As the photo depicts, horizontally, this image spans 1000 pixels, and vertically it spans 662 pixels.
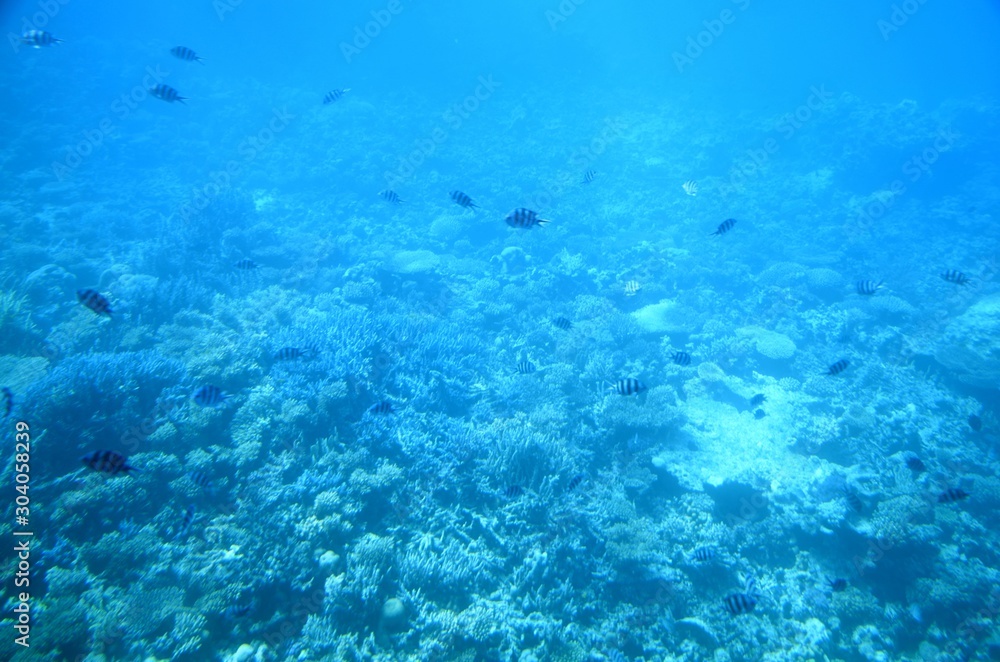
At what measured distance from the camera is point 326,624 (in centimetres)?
480

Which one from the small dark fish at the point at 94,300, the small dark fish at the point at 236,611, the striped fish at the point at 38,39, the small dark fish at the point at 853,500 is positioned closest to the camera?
the small dark fish at the point at 94,300

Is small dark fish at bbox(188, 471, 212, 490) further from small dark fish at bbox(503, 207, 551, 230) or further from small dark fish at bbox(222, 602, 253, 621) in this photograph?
small dark fish at bbox(503, 207, 551, 230)

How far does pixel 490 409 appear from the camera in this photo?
839cm

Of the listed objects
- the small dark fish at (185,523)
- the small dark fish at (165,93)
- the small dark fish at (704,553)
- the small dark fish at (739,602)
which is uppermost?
the small dark fish at (165,93)

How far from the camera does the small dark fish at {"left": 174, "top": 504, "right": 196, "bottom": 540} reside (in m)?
5.16

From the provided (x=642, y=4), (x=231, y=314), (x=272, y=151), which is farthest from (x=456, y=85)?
(x=642, y=4)

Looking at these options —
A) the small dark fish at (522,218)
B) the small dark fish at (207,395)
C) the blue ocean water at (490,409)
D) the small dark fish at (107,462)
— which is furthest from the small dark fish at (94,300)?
the small dark fish at (522,218)

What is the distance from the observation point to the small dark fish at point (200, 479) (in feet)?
17.7

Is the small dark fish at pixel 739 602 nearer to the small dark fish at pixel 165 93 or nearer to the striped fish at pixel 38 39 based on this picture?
the small dark fish at pixel 165 93

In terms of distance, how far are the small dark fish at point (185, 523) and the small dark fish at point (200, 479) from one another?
0.30m

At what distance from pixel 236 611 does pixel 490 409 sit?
190 inches

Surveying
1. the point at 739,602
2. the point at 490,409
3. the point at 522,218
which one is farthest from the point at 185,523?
the point at 739,602

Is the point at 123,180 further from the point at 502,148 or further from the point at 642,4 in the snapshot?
the point at 642,4

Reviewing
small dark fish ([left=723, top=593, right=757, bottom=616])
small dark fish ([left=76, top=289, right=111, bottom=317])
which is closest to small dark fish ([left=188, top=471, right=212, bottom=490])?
small dark fish ([left=76, top=289, right=111, bottom=317])
